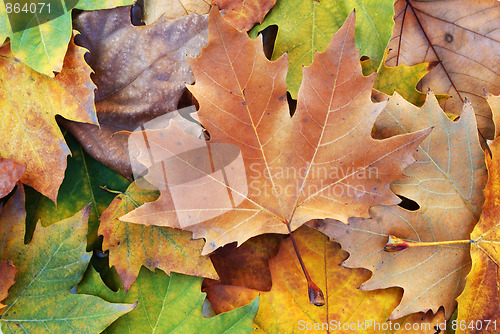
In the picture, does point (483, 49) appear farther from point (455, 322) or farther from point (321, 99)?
point (455, 322)

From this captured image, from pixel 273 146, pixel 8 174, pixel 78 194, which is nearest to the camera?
pixel 273 146

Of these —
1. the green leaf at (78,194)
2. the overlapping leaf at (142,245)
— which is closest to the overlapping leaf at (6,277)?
the green leaf at (78,194)

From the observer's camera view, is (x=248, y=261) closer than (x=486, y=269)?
No

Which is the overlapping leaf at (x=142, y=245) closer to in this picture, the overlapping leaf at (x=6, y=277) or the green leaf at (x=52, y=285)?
the green leaf at (x=52, y=285)

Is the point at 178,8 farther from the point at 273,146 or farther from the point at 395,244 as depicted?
the point at 395,244

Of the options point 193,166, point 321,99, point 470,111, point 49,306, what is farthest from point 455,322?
point 49,306

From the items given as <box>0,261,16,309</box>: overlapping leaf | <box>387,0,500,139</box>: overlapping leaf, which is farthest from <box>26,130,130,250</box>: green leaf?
<box>387,0,500,139</box>: overlapping leaf

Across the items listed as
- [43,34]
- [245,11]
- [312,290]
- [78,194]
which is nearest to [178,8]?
[245,11]
